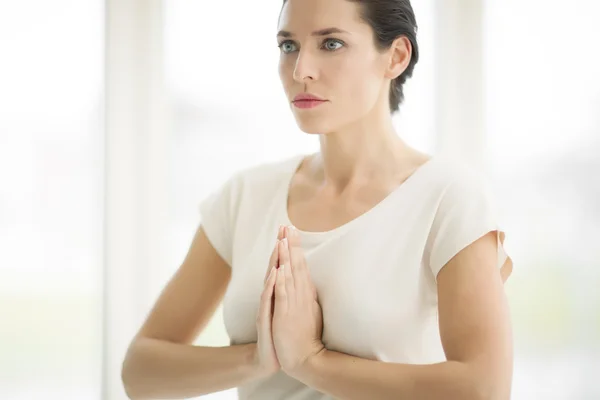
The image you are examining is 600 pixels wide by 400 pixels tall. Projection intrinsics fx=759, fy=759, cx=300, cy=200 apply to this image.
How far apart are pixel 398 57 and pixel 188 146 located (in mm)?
1072

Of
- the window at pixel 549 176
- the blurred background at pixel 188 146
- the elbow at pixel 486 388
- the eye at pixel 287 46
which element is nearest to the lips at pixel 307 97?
the eye at pixel 287 46

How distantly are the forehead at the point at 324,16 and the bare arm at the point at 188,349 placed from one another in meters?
0.49

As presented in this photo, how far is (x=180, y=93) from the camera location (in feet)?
7.95

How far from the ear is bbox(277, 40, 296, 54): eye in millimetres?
195

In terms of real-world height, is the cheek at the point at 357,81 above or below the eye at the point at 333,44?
below

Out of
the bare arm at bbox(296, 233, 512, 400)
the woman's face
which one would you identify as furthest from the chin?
the bare arm at bbox(296, 233, 512, 400)

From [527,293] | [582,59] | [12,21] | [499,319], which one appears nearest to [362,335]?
[499,319]

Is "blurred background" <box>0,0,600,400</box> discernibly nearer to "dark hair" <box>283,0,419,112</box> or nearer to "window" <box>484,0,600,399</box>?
"window" <box>484,0,600,399</box>

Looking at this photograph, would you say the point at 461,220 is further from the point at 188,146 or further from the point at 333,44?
the point at 188,146

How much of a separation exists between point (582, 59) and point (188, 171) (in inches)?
49.9

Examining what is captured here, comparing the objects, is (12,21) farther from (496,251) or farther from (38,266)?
(496,251)

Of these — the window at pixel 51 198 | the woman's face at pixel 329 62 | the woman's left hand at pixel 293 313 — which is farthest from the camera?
the window at pixel 51 198

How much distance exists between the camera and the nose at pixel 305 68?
4.60 feet

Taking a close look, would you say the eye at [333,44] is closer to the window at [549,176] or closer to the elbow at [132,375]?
the elbow at [132,375]
